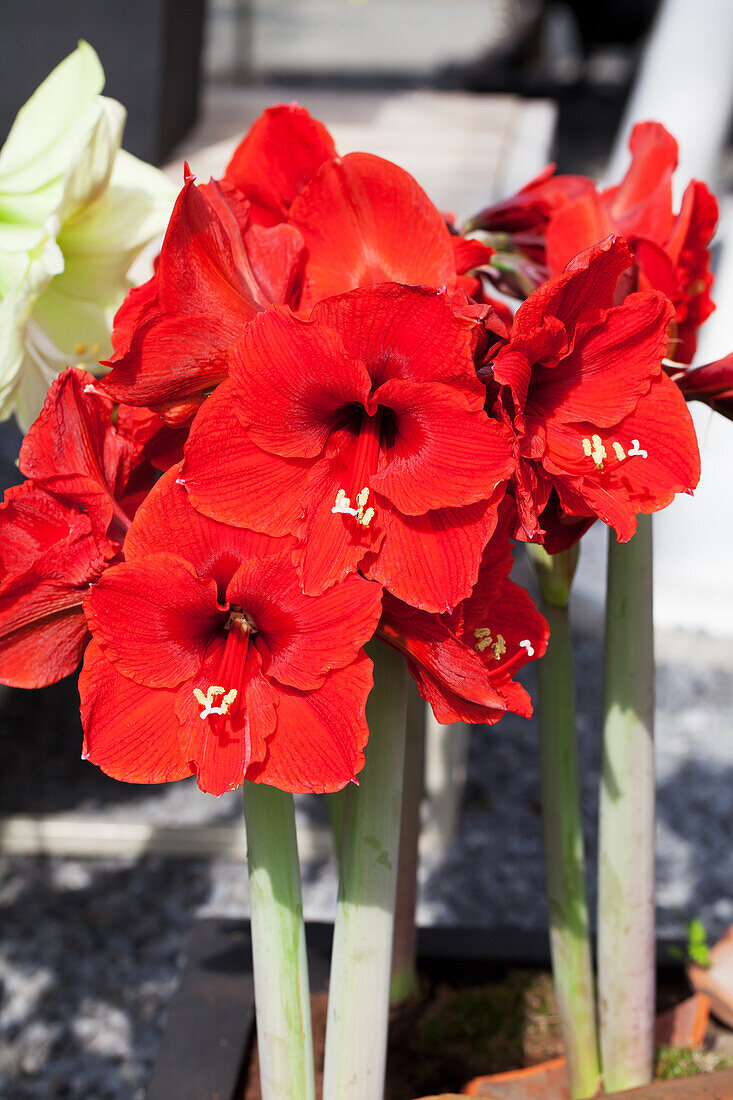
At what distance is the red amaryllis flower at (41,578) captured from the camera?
1.67 ft

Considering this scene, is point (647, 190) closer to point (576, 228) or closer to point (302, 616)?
point (576, 228)

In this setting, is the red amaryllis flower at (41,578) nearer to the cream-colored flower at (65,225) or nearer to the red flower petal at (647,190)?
the cream-colored flower at (65,225)

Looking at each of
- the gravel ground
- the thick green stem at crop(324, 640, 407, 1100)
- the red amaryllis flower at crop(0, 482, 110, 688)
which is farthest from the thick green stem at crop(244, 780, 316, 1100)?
the gravel ground

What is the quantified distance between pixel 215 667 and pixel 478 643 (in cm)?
13

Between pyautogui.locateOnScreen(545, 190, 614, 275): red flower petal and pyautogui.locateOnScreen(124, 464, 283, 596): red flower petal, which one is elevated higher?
pyautogui.locateOnScreen(545, 190, 614, 275): red flower petal

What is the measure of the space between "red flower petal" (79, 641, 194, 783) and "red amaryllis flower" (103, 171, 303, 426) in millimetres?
121

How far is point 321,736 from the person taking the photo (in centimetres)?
49

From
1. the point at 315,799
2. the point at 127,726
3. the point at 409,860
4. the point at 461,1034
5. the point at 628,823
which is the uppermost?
the point at 127,726

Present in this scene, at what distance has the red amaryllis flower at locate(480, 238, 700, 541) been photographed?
472mm

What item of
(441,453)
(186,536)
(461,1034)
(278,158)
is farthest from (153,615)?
(461,1034)

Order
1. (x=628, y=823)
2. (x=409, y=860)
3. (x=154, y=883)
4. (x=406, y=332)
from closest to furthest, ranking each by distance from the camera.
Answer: (x=406, y=332) < (x=628, y=823) < (x=409, y=860) < (x=154, y=883)

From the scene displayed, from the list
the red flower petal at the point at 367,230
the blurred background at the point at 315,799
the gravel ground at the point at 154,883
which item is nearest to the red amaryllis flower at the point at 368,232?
the red flower petal at the point at 367,230

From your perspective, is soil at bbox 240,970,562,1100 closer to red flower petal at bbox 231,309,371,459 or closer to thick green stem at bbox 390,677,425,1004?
thick green stem at bbox 390,677,425,1004

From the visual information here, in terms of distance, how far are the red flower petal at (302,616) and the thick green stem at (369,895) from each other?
0.08 metres
